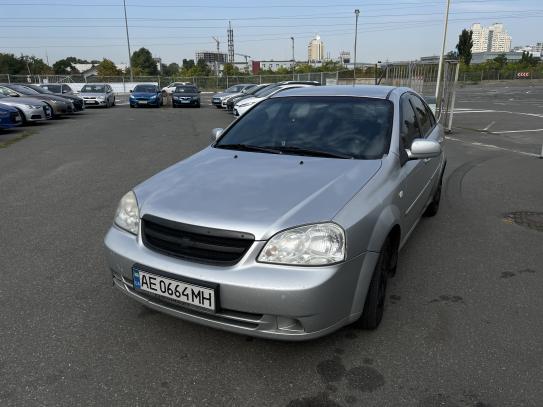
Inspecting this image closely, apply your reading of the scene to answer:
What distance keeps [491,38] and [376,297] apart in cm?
21953

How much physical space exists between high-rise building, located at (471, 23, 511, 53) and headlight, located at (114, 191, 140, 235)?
205m

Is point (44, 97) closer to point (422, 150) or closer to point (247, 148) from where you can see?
point (247, 148)

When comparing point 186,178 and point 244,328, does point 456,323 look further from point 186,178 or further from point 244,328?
point 186,178

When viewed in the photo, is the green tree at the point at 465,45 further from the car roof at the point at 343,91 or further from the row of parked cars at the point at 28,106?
the car roof at the point at 343,91

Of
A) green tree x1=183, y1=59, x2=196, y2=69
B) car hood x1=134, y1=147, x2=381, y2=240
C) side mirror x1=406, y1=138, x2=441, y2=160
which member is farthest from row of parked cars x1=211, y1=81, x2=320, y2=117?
green tree x1=183, y1=59, x2=196, y2=69

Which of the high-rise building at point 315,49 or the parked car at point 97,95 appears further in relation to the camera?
the high-rise building at point 315,49

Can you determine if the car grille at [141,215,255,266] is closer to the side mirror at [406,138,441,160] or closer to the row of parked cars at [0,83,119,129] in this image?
the side mirror at [406,138,441,160]

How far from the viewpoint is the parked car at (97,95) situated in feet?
79.0

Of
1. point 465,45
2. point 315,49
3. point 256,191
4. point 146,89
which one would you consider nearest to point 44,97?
point 146,89

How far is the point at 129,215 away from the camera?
9.21 feet

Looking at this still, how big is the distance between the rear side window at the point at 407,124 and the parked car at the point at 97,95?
2324cm

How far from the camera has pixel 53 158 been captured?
8.90m

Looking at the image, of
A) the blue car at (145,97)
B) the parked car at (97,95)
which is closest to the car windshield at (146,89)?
the blue car at (145,97)

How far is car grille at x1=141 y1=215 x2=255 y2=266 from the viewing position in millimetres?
2299
